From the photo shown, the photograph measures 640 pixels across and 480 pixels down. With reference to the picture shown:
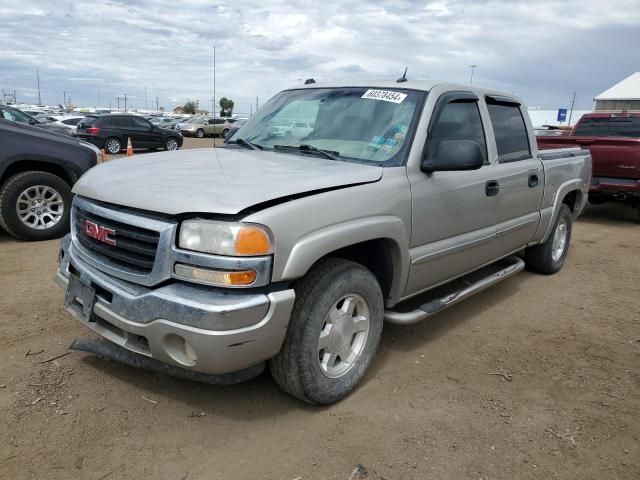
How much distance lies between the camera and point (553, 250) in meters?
5.70

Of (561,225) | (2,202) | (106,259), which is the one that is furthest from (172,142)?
(106,259)

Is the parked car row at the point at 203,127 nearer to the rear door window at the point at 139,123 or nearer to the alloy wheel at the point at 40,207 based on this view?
the rear door window at the point at 139,123

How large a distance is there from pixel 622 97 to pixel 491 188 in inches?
2182

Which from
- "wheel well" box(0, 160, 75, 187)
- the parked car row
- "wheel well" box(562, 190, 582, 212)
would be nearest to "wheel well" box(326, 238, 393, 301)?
"wheel well" box(562, 190, 582, 212)

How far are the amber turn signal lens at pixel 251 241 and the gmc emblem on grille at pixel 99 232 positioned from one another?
78 centimetres

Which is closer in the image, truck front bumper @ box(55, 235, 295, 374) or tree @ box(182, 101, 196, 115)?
truck front bumper @ box(55, 235, 295, 374)

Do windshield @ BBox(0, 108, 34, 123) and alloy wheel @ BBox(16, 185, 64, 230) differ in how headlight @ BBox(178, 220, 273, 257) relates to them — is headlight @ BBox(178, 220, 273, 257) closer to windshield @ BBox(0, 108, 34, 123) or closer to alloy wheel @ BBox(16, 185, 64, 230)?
alloy wheel @ BBox(16, 185, 64, 230)

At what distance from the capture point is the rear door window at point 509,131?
430cm

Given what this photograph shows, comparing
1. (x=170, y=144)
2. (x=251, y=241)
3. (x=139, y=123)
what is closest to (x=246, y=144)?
(x=251, y=241)

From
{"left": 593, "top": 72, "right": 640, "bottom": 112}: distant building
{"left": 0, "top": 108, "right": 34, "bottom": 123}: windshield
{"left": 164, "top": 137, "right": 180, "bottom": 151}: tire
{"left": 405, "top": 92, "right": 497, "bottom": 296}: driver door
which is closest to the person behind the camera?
{"left": 405, "top": 92, "right": 497, "bottom": 296}: driver door

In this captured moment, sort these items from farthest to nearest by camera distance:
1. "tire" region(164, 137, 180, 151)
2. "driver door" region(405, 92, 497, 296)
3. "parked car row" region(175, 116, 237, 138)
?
"parked car row" region(175, 116, 237, 138) < "tire" region(164, 137, 180, 151) < "driver door" region(405, 92, 497, 296)

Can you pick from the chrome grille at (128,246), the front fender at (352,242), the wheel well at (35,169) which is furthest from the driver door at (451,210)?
the wheel well at (35,169)

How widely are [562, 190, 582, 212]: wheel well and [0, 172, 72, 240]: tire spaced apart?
5882 millimetres

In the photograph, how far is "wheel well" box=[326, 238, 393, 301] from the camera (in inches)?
124
